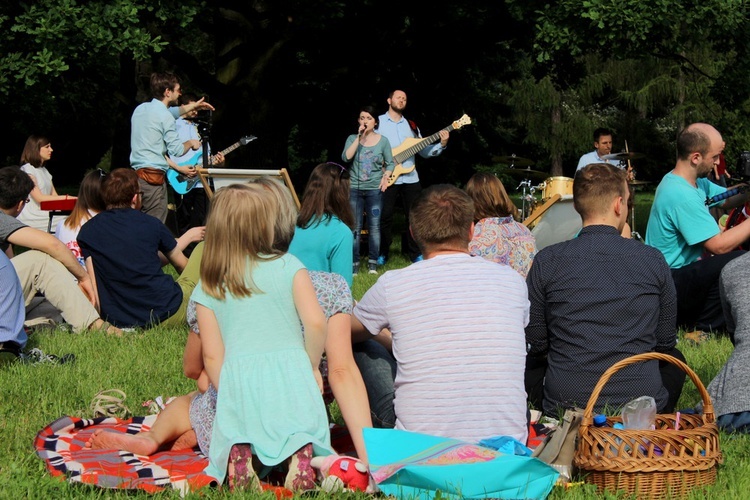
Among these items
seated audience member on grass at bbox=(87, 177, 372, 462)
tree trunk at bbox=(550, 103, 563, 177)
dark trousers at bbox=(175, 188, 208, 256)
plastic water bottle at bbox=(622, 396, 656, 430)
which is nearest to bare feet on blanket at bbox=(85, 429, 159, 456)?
seated audience member on grass at bbox=(87, 177, 372, 462)

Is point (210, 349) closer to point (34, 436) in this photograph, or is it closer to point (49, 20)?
point (34, 436)

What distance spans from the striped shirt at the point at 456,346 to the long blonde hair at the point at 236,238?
0.56 meters

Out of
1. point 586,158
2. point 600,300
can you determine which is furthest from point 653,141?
point 600,300

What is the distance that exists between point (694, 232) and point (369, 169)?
18.0 feet

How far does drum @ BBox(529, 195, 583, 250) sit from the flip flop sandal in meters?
5.81

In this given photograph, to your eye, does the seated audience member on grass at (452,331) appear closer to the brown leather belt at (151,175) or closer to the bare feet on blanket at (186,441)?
the bare feet on blanket at (186,441)

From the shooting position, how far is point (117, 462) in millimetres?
4480

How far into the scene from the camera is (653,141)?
40781 millimetres

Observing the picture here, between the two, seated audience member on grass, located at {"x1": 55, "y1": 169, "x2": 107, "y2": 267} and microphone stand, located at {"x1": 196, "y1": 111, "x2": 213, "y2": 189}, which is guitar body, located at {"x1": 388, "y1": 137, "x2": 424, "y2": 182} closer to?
microphone stand, located at {"x1": 196, "y1": 111, "x2": 213, "y2": 189}

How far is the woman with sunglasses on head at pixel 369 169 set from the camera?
1230cm

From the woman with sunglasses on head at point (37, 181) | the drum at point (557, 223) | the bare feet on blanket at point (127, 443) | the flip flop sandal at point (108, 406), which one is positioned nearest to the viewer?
the bare feet on blanket at point (127, 443)

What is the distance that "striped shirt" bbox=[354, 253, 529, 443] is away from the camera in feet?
13.7

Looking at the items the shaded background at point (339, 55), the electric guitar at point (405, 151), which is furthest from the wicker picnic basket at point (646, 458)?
the shaded background at point (339, 55)

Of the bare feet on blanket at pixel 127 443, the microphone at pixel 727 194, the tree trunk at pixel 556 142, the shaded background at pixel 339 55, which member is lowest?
the tree trunk at pixel 556 142
